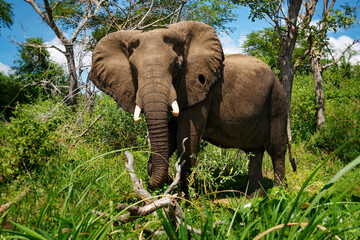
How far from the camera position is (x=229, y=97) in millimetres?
4371

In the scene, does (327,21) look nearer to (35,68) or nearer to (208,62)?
(208,62)

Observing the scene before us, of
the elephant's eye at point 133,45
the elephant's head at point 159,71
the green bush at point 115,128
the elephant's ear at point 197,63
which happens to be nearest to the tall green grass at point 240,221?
the elephant's head at point 159,71

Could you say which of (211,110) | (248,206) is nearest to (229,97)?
(211,110)

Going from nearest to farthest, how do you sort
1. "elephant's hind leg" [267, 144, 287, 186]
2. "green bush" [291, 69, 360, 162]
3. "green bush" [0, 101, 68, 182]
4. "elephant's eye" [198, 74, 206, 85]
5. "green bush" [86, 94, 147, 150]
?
"elephant's eye" [198, 74, 206, 85] < "green bush" [0, 101, 68, 182] < "elephant's hind leg" [267, 144, 287, 186] < "green bush" [86, 94, 147, 150] < "green bush" [291, 69, 360, 162]

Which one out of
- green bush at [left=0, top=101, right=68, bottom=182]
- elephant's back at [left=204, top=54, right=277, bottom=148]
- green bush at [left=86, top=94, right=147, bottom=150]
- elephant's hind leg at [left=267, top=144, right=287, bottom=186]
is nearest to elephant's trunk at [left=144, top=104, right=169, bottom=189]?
elephant's back at [left=204, top=54, right=277, bottom=148]

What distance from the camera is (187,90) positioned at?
3.95 metres

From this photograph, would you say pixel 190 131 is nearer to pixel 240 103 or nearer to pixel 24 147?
pixel 240 103

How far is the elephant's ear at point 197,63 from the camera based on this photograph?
3.96 metres

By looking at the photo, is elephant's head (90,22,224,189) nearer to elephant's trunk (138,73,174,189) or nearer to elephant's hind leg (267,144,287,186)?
elephant's trunk (138,73,174,189)

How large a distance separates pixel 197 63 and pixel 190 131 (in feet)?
2.99

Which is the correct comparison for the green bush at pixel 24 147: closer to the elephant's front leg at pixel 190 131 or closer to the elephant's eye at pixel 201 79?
the elephant's front leg at pixel 190 131

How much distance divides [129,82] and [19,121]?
6.11 ft

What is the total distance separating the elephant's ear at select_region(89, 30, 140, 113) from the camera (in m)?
4.04

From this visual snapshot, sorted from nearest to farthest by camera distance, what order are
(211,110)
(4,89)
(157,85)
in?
(157,85) < (211,110) < (4,89)
